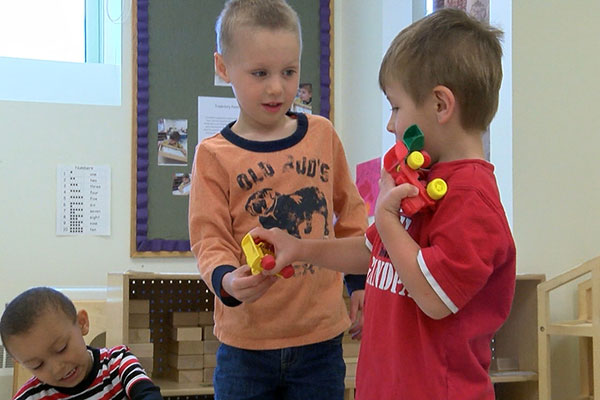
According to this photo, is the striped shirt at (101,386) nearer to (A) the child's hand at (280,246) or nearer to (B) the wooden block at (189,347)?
(B) the wooden block at (189,347)

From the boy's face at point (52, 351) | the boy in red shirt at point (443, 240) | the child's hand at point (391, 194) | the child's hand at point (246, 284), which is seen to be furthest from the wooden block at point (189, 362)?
the child's hand at point (391, 194)

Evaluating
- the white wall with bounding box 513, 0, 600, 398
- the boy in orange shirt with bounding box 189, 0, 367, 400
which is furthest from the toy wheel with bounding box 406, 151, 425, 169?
the white wall with bounding box 513, 0, 600, 398

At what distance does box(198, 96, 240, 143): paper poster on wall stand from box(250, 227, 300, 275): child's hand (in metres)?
2.61

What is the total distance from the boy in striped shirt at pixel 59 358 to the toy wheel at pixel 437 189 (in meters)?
1.00

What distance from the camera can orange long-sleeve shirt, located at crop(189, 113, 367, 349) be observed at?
131 cm

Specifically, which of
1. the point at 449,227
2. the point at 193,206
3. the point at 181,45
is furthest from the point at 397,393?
the point at 181,45

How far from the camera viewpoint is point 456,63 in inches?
39.0

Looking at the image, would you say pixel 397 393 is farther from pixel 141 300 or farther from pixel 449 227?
pixel 141 300

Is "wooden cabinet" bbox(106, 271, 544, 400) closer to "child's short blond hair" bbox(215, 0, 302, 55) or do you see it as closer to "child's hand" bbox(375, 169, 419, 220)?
"child's short blond hair" bbox(215, 0, 302, 55)

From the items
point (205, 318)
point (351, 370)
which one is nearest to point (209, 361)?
point (205, 318)

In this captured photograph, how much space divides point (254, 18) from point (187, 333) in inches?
52.9

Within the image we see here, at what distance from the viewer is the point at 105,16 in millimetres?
3746

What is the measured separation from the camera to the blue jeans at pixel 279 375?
1310mm

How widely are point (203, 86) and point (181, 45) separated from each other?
0.24m
